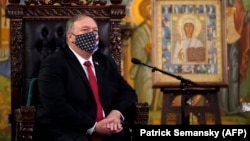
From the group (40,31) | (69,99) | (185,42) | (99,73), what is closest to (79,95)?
(69,99)

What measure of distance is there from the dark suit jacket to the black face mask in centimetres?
8

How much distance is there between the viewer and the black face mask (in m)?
3.21

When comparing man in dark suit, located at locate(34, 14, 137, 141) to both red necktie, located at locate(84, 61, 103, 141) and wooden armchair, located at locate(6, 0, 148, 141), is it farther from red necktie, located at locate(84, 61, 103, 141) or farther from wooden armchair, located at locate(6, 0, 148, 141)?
wooden armchair, located at locate(6, 0, 148, 141)

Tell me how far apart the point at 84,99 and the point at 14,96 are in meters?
0.97

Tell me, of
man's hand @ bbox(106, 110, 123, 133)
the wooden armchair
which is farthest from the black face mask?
the wooden armchair

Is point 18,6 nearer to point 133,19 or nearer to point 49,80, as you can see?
point 49,80

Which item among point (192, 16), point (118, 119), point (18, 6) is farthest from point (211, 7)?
point (118, 119)

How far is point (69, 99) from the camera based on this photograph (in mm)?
3080

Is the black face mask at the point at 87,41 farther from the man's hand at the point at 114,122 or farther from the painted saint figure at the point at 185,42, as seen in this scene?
the painted saint figure at the point at 185,42

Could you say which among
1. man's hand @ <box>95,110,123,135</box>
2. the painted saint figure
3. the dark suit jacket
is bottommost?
man's hand @ <box>95,110,123,135</box>

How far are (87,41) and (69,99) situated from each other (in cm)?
38

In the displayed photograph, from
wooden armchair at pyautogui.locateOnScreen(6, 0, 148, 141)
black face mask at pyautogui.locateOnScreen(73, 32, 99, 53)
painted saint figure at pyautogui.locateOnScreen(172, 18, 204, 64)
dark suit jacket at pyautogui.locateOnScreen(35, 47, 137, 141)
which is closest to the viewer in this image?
dark suit jacket at pyautogui.locateOnScreen(35, 47, 137, 141)

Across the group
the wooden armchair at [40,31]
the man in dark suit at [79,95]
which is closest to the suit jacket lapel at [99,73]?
the man in dark suit at [79,95]

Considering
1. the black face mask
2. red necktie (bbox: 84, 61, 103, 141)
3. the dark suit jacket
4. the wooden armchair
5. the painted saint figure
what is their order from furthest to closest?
1. the painted saint figure
2. the wooden armchair
3. the black face mask
4. red necktie (bbox: 84, 61, 103, 141)
5. the dark suit jacket
